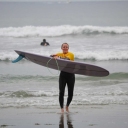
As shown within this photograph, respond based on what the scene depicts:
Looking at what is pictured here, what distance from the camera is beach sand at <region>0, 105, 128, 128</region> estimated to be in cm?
687

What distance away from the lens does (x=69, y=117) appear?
7410 mm

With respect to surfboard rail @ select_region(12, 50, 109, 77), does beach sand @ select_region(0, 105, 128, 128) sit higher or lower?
lower

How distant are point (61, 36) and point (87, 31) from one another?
237cm

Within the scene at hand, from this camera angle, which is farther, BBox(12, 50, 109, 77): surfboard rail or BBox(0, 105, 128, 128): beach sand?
BBox(12, 50, 109, 77): surfboard rail

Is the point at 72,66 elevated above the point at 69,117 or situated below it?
above

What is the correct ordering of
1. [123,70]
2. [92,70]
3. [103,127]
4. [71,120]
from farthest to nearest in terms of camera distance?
1. [123,70]
2. [92,70]
3. [71,120]
4. [103,127]

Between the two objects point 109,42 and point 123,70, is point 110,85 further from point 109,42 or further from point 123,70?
point 109,42

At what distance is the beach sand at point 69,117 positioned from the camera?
6.87 m

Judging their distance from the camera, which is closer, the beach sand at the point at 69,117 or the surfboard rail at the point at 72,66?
the beach sand at the point at 69,117

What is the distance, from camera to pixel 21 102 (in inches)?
358

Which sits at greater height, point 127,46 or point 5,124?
point 127,46

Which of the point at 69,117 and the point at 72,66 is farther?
the point at 72,66

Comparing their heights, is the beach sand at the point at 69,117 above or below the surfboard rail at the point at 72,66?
below

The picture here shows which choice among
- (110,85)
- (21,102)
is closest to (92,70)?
(21,102)
